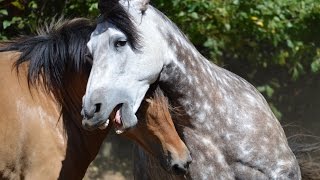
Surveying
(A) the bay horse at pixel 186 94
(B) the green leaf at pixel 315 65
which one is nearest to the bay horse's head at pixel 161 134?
(A) the bay horse at pixel 186 94

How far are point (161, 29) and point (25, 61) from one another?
622 millimetres

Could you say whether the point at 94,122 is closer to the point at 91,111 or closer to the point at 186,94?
the point at 91,111

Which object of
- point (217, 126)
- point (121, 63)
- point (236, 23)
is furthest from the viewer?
point (236, 23)

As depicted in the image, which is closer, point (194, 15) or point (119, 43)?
point (119, 43)

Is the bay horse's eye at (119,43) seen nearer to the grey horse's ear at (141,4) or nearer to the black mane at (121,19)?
the black mane at (121,19)

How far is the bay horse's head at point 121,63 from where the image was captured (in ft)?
9.19

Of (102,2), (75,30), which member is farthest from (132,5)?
(75,30)

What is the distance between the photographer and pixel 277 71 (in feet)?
18.0

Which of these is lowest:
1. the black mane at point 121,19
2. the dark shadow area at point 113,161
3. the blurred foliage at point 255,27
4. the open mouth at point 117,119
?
the dark shadow area at point 113,161

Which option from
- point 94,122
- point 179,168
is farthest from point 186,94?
point 94,122

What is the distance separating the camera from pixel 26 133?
301cm

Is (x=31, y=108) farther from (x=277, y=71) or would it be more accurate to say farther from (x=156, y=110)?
(x=277, y=71)

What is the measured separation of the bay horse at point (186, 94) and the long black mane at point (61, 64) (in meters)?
0.23

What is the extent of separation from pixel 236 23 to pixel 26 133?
234cm
